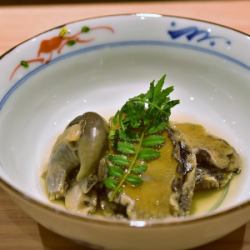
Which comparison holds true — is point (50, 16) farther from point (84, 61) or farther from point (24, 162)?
point (24, 162)

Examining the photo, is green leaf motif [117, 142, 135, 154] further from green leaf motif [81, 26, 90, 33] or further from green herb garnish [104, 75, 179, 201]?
green leaf motif [81, 26, 90, 33]

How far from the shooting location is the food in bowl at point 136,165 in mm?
979

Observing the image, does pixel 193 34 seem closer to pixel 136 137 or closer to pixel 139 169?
pixel 136 137

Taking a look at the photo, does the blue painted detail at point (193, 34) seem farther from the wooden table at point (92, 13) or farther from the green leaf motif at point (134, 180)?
the green leaf motif at point (134, 180)

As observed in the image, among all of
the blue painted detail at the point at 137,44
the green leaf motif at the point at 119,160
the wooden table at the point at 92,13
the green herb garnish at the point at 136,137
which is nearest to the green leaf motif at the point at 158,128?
the green herb garnish at the point at 136,137

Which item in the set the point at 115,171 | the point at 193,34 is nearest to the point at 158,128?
the point at 115,171

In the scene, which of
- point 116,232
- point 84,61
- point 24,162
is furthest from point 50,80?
point 116,232

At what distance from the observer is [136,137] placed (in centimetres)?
112

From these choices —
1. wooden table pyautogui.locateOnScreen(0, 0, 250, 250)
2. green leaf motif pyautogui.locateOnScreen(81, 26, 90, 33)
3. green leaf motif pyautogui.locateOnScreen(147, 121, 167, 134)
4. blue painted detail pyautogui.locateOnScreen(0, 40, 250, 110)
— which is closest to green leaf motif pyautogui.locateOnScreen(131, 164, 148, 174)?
green leaf motif pyautogui.locateOnScreen(147, 121, 167, 134)

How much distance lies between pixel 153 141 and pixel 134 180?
0.42ft

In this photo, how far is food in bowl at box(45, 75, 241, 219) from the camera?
98 centimetres

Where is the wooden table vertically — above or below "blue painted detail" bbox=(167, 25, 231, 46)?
above

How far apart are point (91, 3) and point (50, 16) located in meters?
0.19

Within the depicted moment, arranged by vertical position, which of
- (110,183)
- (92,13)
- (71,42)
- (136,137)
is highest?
(92,13)
